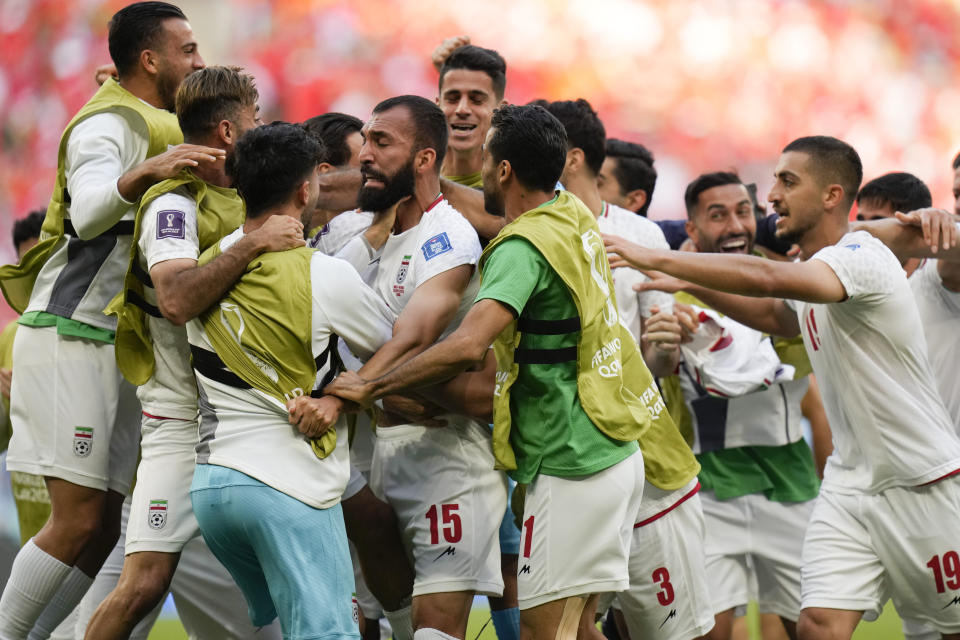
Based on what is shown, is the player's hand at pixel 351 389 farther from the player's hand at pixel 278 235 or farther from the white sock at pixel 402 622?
the white sock at pixel 402 622

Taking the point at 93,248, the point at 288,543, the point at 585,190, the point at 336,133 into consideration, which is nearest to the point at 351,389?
the point at 288,543

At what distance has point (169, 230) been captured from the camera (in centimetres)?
395

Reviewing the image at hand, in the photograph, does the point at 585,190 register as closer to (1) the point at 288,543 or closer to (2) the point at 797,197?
(2) the point at 797,197

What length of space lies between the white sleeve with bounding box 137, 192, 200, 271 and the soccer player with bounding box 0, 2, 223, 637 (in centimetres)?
21

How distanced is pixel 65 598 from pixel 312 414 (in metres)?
1.78

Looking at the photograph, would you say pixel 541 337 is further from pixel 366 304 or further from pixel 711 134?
pixel 711 134

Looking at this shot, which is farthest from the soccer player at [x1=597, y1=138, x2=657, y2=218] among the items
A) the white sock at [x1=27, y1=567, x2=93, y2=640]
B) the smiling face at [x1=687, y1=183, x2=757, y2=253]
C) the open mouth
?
the white sock at [x1=27, y1=567, x2=93, y2=640]

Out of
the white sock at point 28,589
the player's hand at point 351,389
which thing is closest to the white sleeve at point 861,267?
Result: the player's hand at point 351,389

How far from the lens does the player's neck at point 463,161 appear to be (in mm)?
5609

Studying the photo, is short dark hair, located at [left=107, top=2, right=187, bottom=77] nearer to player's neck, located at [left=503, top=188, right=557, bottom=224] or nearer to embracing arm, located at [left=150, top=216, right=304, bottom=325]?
embracing arm, located at [left=150, top=216, right=304, bottom=325]

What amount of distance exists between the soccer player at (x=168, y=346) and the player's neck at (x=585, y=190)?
1.93 m

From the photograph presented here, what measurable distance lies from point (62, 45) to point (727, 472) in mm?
8642

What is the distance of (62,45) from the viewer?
11.4 m

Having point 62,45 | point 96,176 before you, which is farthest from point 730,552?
point 62,45
